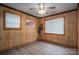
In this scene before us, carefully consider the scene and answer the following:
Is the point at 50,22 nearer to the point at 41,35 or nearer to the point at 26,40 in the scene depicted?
the point at 41,35

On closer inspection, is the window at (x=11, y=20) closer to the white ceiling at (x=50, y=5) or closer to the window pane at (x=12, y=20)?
the window pane at (x=12, y=20)

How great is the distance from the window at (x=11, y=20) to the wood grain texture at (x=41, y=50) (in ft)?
1.27

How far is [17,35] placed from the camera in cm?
149

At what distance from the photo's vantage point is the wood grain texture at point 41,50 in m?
1.42

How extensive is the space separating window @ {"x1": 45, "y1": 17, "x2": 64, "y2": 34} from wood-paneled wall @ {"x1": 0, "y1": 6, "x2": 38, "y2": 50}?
220mm

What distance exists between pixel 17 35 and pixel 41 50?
50 cm

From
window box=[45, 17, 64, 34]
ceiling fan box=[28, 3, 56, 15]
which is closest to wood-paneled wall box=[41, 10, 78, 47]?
window box=[45, 17, 64, 34]

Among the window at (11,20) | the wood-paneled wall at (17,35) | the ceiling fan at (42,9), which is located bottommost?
the wood-paneled wall at (17,35)

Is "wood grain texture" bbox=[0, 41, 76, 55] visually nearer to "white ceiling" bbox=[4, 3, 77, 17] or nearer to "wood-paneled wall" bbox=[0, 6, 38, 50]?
"wood-paneled wall" bbox=[0, 6, 38, 50]

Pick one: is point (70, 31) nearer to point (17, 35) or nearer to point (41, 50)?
point (41, 50)

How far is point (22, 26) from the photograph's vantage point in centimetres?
150

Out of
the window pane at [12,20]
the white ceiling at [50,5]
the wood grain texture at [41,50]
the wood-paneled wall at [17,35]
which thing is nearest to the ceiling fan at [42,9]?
the white ceiling at [50,5]

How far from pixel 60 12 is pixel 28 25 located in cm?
61
